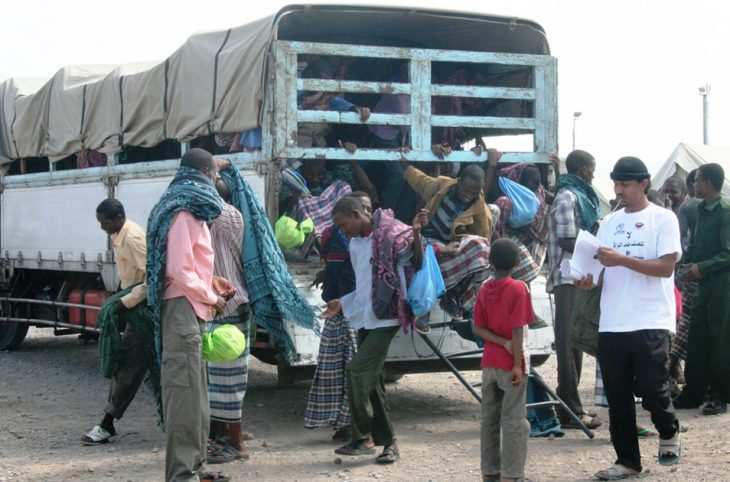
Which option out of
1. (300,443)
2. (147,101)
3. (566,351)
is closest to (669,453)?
(566,351)

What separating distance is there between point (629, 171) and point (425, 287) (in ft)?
4.42

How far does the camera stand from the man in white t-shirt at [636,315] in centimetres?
546

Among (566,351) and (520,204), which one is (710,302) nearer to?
(566,351)

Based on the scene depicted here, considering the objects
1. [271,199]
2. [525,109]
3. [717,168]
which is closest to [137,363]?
[271,199]

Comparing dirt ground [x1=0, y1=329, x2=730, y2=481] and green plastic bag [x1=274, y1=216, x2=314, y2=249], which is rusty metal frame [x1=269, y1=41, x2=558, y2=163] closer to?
green plastic bag [x1=274, y1=216, x2=314, y2=249]

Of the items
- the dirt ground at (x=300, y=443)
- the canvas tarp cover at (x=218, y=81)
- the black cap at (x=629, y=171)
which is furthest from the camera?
the canvas tarp cover at (x=218, y=81)

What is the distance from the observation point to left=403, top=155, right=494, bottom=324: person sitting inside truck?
6707 millimetres

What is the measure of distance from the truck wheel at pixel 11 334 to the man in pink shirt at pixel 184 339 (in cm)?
704

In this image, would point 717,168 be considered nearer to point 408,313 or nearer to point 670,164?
point 408,313

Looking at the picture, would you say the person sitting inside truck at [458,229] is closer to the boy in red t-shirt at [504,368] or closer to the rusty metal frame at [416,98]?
the rusty metal frame at [416,98]

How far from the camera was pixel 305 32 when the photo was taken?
27.1 feet

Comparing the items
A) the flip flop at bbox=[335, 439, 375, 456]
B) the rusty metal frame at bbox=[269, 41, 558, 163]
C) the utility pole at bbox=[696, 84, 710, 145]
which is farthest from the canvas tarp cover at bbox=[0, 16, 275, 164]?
the utility pole at bbox=[696, 84, 710, 145]

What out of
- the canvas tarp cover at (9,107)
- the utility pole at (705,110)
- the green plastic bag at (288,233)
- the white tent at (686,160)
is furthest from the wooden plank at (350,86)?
the utility pole at (705,110)

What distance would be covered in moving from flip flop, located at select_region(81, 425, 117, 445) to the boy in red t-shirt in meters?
2.74
